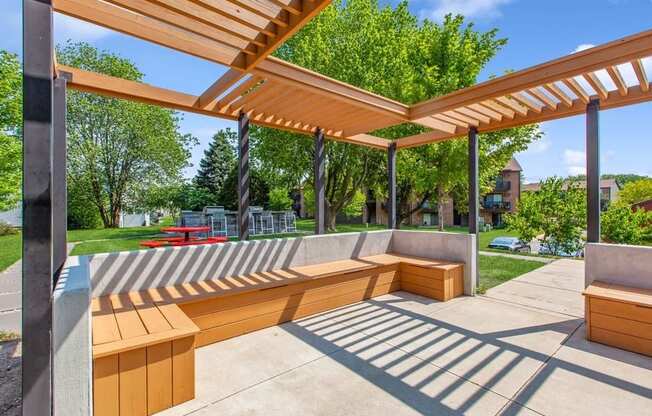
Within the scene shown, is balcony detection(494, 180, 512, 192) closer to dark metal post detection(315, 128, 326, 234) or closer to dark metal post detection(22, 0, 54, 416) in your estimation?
dark metal post detection(315, 128, 326, 234)

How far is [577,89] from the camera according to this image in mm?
3758

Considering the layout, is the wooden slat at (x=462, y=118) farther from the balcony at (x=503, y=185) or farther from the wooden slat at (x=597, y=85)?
the balcony at (x=503, y=185)

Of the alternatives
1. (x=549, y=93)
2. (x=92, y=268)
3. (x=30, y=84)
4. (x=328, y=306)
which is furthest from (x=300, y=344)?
(x=549, y=93)

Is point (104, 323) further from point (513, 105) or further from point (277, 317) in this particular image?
point (513, 105)

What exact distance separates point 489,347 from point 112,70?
21.4m

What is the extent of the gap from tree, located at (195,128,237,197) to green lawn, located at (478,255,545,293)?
22974 mm

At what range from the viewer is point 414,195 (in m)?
18.1

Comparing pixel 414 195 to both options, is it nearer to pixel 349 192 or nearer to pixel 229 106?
pixel 349 192

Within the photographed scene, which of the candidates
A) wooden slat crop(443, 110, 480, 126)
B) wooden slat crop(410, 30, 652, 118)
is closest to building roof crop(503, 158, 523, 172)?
wooden slat crop(443, 110, 480, 126)

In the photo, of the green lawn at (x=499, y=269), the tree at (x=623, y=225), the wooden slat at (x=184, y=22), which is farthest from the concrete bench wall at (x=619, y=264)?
the tree at (x=623, y=225)

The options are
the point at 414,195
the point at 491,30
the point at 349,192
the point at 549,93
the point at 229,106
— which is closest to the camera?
the point at 549,93

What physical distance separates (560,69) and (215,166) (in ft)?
88.6

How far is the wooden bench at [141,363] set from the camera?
2131 mm

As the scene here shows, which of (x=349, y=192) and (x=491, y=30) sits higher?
(x=491, y=30)
